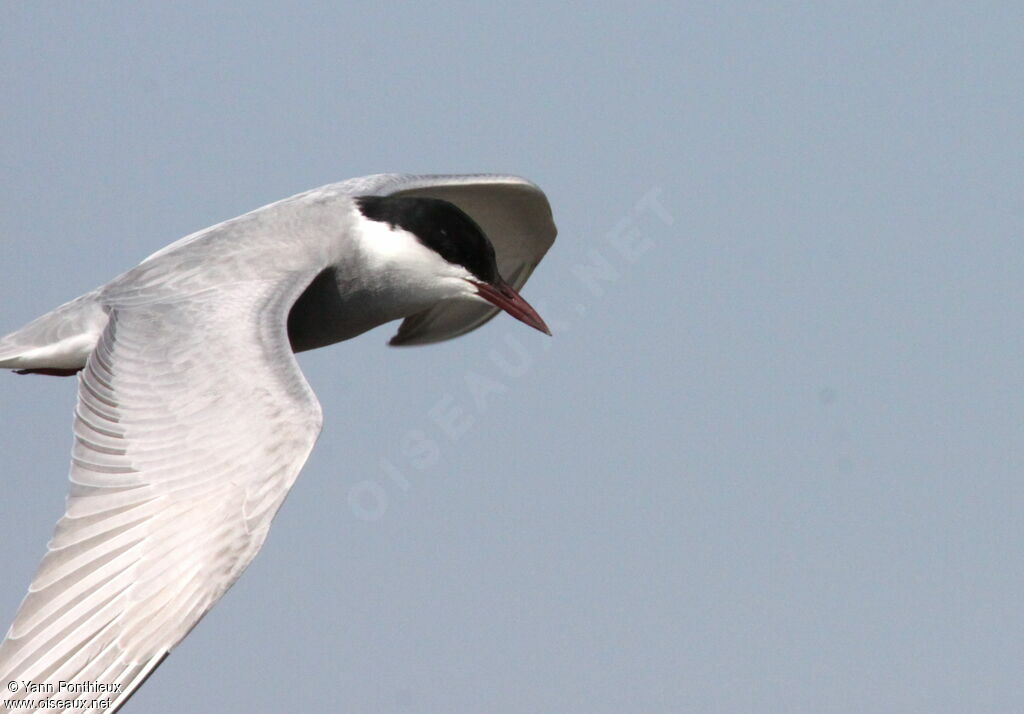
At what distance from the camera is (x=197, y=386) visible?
6.40m

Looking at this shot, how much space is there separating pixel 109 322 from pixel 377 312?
1839mm

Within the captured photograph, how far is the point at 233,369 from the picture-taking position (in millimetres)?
6453

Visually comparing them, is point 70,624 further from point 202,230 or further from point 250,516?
point 202,230

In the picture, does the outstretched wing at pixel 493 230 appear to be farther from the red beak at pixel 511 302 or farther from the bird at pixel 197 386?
the red beak at pixel 511 302

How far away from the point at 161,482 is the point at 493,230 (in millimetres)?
5127

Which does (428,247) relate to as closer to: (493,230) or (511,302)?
Result: (511,302)

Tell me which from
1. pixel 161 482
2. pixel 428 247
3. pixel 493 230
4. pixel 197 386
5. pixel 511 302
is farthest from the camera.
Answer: pixel 493 230

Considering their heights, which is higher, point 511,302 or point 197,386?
point 511,302

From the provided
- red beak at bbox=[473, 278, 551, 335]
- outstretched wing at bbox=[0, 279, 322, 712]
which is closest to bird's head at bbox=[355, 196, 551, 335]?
red beak at bbox=[473, 278, 551, 335]

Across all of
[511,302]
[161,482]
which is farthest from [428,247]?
[161,482]

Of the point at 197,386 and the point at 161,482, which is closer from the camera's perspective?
the point at 161,482

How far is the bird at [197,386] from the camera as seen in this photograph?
535 cm

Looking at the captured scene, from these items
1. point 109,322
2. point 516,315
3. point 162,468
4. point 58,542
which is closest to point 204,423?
point 162,468

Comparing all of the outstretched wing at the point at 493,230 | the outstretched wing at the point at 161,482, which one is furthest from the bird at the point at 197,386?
the outstretched wing at the point at 493,230
